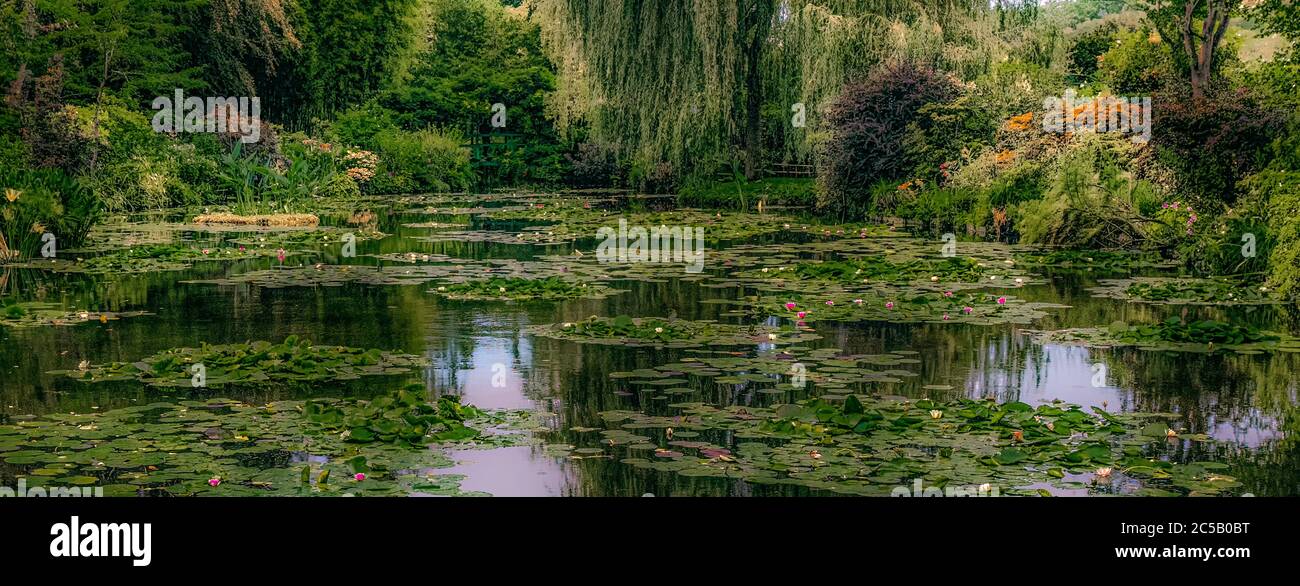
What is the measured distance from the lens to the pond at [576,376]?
6352 millimetres

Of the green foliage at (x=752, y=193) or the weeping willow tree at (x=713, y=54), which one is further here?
the green foliage at (x=752, y=193)

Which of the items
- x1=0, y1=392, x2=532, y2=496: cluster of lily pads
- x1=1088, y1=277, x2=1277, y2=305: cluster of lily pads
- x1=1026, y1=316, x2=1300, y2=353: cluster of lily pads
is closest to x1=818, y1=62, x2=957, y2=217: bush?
x1=1088, y1=277, x2=1277, y2=305: cluster of lily pads

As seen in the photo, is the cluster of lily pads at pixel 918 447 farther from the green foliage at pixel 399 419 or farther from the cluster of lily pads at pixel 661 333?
the cluster of lily pads at pixel 661 333

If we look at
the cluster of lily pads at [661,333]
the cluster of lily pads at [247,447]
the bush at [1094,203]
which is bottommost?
the cluster of lily pads at [247,447]

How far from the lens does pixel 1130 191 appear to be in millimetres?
18656

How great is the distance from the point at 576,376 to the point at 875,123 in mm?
16538

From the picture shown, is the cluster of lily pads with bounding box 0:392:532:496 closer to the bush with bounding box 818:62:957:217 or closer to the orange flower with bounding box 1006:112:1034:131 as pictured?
the orange flower with bounding box 1006:112:1034:131

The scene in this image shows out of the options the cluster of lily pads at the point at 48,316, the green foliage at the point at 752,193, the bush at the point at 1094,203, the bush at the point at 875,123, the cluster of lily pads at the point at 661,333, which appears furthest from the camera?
the green foliage at the point at 752,193

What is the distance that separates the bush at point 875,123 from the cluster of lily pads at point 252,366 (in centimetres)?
1632

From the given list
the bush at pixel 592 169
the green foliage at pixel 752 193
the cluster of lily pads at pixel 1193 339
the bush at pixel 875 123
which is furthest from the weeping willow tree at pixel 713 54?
the cluster of lily pads at pixel 1193 339

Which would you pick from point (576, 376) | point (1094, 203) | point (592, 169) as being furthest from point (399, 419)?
point (592, 169)

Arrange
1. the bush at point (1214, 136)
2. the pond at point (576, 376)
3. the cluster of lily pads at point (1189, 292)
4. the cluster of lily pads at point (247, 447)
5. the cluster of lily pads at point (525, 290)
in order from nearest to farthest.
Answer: the cluster of lily pads at point (247, 447) → the pond at point (576, 376) → the cluster of lily pads at point (1189, 292) → the cluster of lily pads at point (525, 290) → the bush at point (1214, 136)
